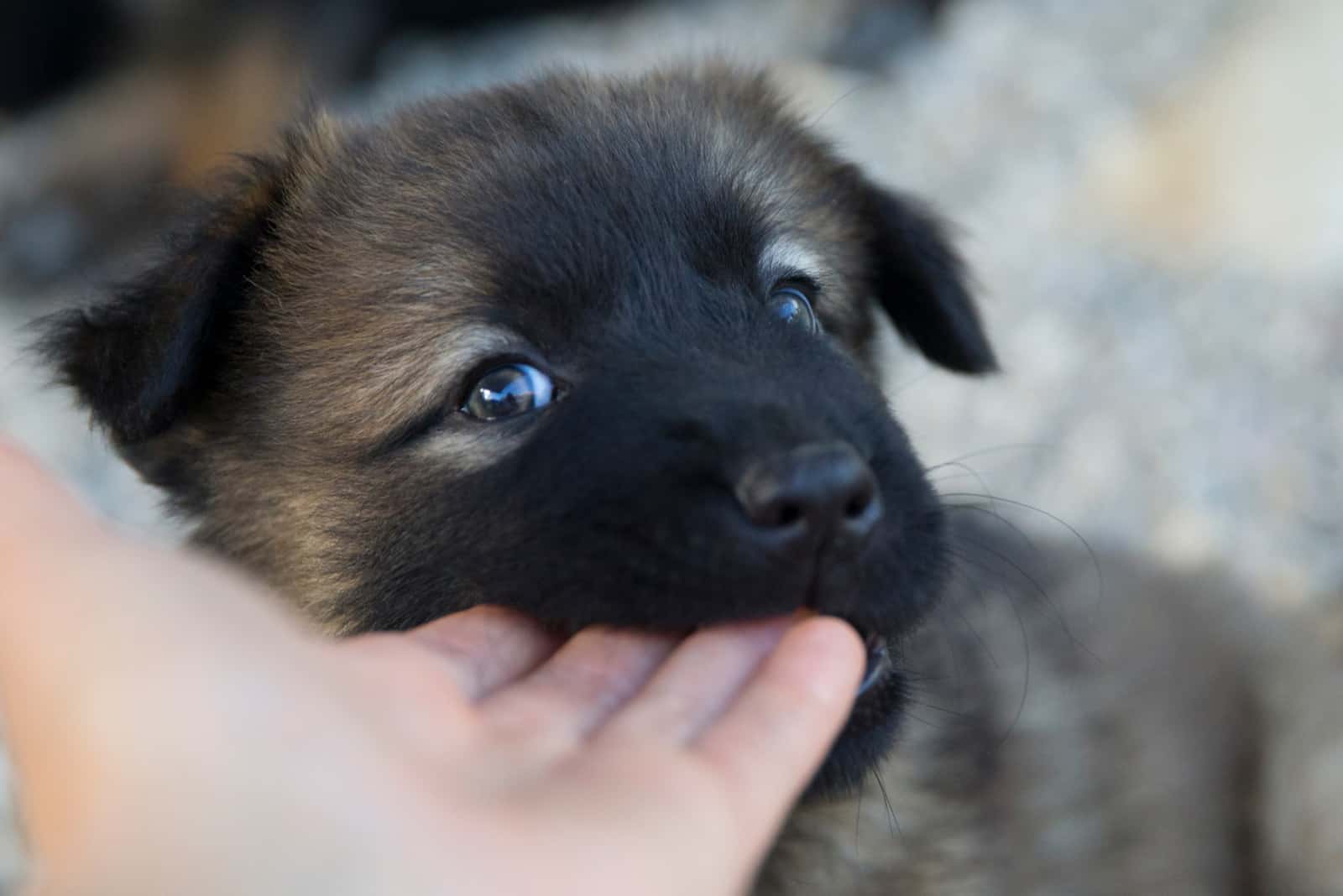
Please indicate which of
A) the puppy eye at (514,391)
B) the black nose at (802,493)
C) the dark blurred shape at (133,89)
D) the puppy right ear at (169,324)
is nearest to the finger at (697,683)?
the black nose at (802,493)

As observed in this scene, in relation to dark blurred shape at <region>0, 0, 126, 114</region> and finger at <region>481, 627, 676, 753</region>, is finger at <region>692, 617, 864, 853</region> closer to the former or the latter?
finger at <region>481, 627, 676, 753</region>

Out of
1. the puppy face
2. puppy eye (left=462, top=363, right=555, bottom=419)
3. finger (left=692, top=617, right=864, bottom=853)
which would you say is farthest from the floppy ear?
finger (left=692, top=617, right=864, bottom=853)

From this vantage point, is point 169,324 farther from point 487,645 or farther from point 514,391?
point 487,645

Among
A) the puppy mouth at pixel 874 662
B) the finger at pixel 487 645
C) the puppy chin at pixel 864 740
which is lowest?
the puppy chin at pixel 864 740

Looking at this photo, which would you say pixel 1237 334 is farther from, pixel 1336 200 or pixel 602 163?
pixel 602 163

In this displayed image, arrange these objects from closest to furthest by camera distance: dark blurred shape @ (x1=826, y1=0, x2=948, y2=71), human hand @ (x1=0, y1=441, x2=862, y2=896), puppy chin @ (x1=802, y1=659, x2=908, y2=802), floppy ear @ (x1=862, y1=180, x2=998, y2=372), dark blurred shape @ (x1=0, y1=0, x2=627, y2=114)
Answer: human hand @ (x1=0, y1=441, x2=862, y2=896) < puppy chin @ (x1=802, y1=659, x2=908, y2=802) < floppy ear @ (x1=862, y1=180, x2=998, y2=372) < dark blurred shape @ (x1=0, y1=0, x2=627, y2=114) < dark blurred shape @ (x1=826, y1=0, x2=948, y2=71)

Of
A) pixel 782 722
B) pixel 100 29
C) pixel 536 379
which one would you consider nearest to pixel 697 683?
pixel 782 722

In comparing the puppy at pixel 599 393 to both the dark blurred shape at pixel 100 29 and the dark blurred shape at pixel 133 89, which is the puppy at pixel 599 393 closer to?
the dark blurred shape at pixel 133 89
